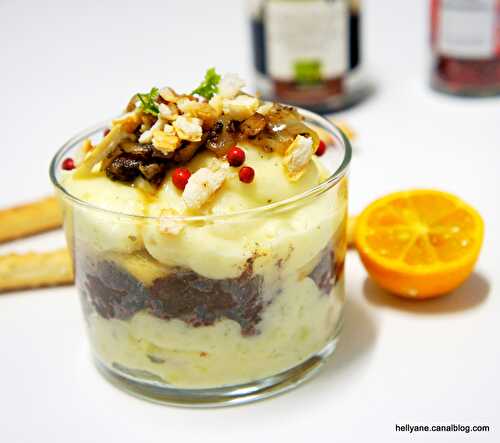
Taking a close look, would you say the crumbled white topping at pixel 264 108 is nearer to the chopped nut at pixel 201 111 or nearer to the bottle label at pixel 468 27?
the chopped nut at pixel 201 111

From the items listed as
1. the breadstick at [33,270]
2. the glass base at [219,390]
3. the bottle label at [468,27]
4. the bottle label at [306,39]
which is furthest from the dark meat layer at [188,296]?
the bottle label at [468,27]

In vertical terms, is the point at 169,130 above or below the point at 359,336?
above

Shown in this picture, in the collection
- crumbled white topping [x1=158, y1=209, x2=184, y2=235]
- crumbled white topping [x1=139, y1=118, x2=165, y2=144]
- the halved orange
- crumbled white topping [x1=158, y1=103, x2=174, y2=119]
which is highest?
crumbled white topping [x1=158, y1=103, x2=174, y2=119]

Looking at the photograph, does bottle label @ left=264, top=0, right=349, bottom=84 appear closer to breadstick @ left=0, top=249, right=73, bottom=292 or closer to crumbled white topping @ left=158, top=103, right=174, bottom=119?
breadstick @ left=0, top=249, right=73, bottom=292

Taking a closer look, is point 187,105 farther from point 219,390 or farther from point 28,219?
point 28,219

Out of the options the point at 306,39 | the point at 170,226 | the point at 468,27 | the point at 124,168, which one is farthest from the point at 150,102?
the point at 468,27

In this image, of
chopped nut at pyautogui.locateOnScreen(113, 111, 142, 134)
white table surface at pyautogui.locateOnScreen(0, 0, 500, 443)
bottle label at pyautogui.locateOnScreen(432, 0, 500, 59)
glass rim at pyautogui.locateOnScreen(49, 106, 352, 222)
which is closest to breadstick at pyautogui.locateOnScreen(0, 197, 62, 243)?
white table surface at pyautogui.locateOnScreen(0, 0, 500, 443)
